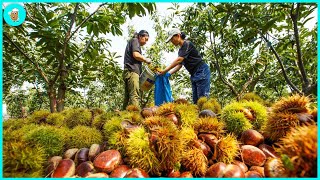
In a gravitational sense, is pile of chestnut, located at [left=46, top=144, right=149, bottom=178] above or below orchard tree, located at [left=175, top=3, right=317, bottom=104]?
below

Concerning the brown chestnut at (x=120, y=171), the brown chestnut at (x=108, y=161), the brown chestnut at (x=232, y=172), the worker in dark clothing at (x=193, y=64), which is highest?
the worker in dark clothing at (x=193, y=64)

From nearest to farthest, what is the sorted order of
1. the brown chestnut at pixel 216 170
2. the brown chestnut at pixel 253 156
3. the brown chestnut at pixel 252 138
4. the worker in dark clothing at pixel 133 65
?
1. the brown chestnut at pixel 216 170
2. the brown chestnut at pixel 253 156
3. the brown chestnut at pixel 252 138
4. the worker in dark clothing at pixel 133 65

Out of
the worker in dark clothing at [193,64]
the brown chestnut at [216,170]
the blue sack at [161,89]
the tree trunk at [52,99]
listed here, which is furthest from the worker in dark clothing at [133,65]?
the brown chestnut at [216,170]

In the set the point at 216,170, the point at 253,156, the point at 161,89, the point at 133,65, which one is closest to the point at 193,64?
the point at 161,89

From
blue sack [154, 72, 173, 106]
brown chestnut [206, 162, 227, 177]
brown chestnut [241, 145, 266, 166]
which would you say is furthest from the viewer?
blue sack [154, 72, 173, 106]

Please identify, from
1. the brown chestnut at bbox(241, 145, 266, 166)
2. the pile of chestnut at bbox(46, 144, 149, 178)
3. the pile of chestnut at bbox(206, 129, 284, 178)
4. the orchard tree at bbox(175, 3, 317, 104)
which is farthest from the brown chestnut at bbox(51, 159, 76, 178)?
the orchard tree at bbox(175, 3, 317, 104)

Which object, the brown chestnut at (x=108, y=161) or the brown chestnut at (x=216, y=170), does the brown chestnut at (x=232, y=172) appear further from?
the brown chestnut at (x=108, y=161)

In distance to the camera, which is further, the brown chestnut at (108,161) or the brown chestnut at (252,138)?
the brown chestnut at (252,138)

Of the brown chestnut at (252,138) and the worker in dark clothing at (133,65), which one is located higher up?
the worker in dark clothing at (133,65)

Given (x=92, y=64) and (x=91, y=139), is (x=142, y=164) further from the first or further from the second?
(x=92, y=64)

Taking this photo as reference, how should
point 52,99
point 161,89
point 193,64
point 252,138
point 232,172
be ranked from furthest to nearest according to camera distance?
point 193,64, point 161,89, point 52,99, point 252,138, point 232,172

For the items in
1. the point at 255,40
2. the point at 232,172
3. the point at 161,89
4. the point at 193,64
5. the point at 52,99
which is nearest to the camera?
the point at 232,172

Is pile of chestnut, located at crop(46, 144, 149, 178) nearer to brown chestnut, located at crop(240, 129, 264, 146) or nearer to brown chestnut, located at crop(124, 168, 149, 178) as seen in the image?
brown chestnut, located at crop(124, 168, 149, 178)

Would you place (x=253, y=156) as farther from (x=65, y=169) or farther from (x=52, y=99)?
(x=52, y=99)
